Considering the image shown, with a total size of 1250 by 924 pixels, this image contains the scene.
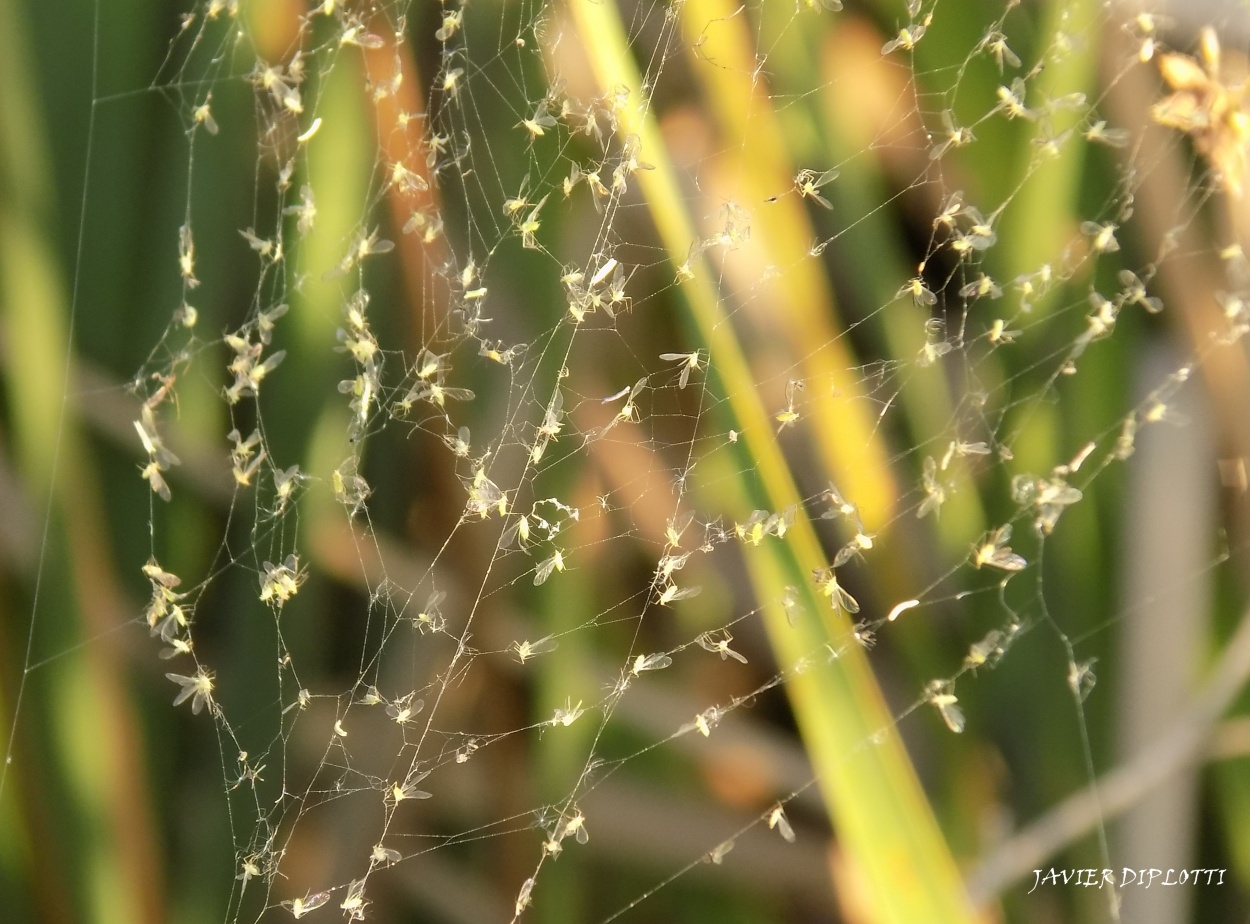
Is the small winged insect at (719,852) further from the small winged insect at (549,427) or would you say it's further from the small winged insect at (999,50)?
the small winged insect at (999,50)

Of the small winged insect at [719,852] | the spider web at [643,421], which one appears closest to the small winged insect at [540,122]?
the spider web at [643,421]

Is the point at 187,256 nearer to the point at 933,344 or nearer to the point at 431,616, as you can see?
the point at 431,616

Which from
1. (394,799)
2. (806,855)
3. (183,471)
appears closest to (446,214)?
(183,471)

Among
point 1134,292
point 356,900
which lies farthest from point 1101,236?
point 356,900

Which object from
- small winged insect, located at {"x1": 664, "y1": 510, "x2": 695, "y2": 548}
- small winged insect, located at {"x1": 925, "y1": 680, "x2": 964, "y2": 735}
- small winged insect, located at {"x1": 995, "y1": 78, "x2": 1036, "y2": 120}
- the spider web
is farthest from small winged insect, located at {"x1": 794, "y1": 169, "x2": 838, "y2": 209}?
small winged insect, located at {"x1": 925, "y1": 680, "x2": 964, "y2": 735}

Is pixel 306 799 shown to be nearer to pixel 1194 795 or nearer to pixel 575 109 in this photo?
pixel 575 109

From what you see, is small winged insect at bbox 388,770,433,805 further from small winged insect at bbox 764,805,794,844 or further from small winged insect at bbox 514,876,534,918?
small winged insect at bbox 764,805,794,844
